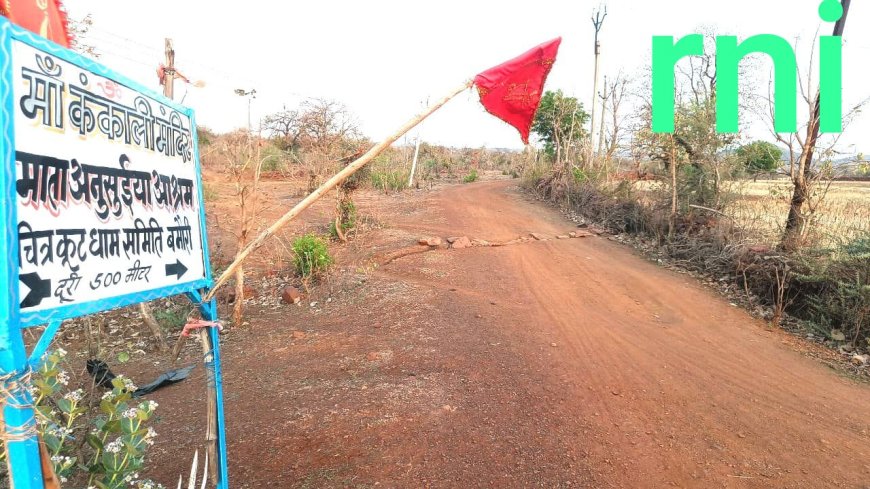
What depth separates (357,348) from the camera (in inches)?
203

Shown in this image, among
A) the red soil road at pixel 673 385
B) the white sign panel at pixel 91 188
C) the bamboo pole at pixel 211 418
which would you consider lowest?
the red soil road at pixel 673 385

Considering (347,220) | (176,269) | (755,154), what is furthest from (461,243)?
(176,269)

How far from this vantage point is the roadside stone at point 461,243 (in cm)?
937

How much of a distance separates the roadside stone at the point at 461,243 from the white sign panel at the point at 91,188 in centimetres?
744

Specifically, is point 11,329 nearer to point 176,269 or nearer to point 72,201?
point 72,201

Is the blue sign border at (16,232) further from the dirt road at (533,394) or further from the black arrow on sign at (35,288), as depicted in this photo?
the dirt road at (533,394)

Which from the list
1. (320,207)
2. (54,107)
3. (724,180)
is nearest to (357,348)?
(54,107)

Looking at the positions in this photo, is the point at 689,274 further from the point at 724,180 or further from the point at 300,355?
the point at 300,355

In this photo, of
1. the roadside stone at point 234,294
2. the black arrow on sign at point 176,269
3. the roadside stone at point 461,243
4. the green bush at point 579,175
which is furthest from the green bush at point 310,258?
the green bush at point 579,175

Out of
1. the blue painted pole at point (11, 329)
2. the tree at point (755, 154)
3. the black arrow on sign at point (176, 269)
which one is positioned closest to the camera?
the blue painted pole at point (11, 329)

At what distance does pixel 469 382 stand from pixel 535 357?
0.90 metres

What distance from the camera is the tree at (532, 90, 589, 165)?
1772 centimetres

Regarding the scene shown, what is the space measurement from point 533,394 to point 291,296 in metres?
4.19

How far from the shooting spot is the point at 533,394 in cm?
402
